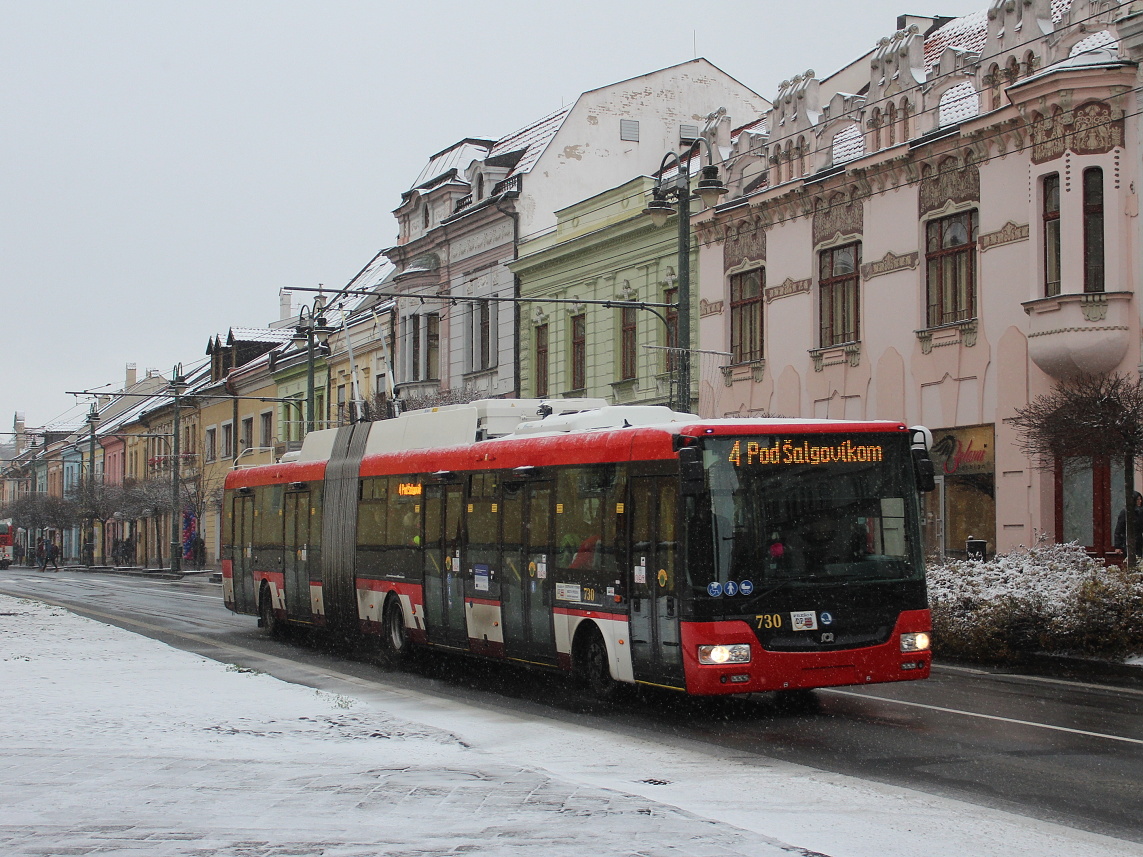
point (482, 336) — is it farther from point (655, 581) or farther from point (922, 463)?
point (922, 463)

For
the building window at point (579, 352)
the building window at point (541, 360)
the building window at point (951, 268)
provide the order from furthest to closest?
the building window at point (541, 360) → the building window at point (579, 352) → the building window at point (951, 268)

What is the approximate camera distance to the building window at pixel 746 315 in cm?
3334

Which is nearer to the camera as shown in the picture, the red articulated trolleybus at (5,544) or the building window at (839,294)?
the building window at (839,294)

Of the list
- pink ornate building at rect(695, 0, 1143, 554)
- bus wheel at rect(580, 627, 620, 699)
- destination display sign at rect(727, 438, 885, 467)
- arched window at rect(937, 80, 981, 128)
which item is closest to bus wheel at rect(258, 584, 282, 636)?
bus wheel at rect(580, 627, 620, 699)

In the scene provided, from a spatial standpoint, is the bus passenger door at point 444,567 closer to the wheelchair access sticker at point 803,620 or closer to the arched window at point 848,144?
the wheelchair access sticker at point 803,620

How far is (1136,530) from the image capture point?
21.6m

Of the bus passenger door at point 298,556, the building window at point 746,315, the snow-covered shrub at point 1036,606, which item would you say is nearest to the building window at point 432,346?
the building window at point 746,315

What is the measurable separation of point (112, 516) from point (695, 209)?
51.9 metres

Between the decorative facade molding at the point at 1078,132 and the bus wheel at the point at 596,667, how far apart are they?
1399 cm

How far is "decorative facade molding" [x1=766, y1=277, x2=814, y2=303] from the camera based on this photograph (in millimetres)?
31453

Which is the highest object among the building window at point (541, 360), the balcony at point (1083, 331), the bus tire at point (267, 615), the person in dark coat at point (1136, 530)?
the building window at point (541, 360)

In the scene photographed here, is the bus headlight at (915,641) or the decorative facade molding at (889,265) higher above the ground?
the decorative facade molding at (889,265)

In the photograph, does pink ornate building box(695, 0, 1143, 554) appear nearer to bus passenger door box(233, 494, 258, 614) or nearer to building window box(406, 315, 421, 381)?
bus passenger door box(233, 494, 258, 614)

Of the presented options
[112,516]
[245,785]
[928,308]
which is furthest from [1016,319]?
[112,516]
